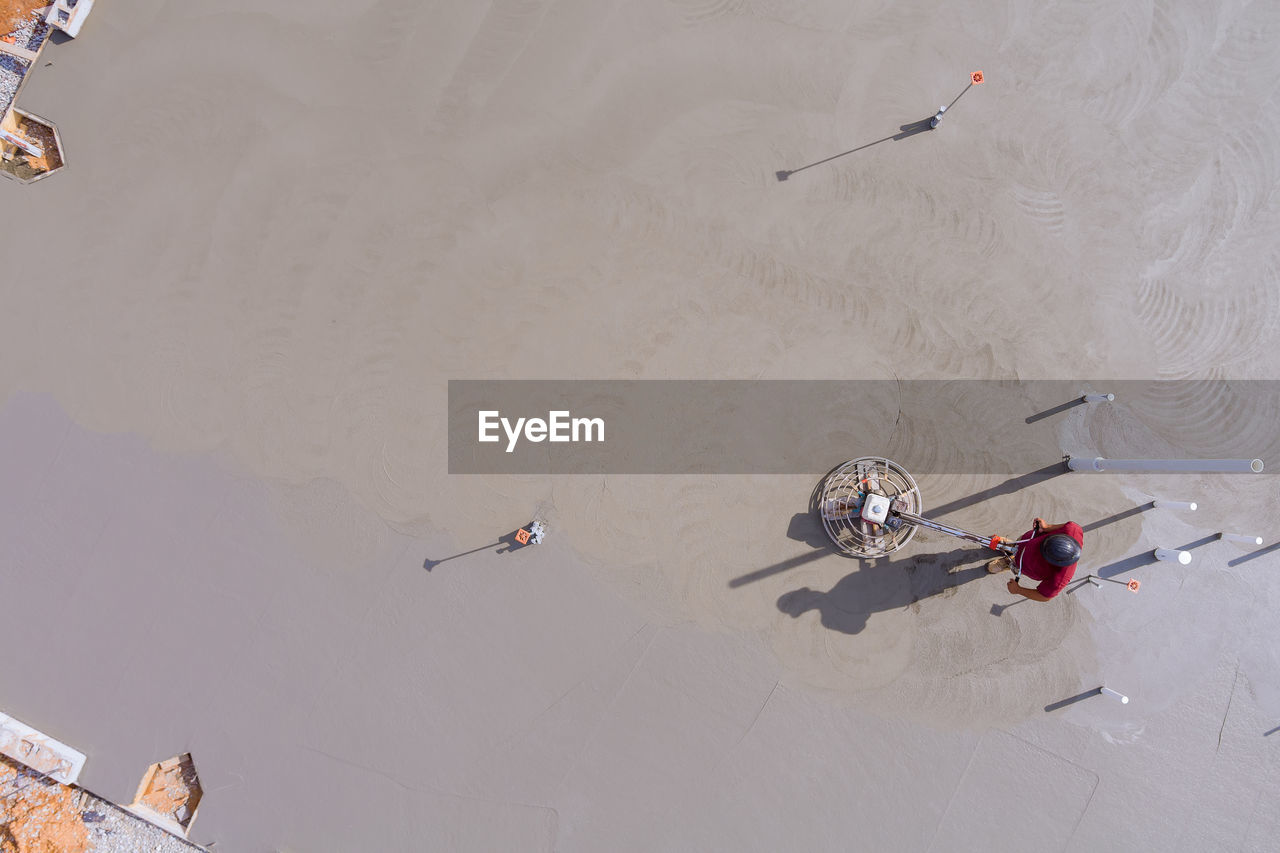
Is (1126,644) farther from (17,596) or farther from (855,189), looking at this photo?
(17,596)

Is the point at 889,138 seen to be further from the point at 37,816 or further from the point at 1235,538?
the point at 37,816

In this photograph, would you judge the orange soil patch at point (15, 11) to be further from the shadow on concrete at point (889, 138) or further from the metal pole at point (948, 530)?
the metal pole at point (948, 530)

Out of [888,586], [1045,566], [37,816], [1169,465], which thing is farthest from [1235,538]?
[37,816]

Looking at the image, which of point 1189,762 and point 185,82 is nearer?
point 1189,762

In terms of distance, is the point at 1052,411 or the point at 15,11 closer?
the point at 1052,411

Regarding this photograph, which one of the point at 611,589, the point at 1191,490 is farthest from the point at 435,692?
the point at 1191,490

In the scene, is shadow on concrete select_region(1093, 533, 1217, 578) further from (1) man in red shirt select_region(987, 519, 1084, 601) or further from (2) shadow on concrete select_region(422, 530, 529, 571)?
(2) shadow on concrete select_region(422, 530, 529, 571)
